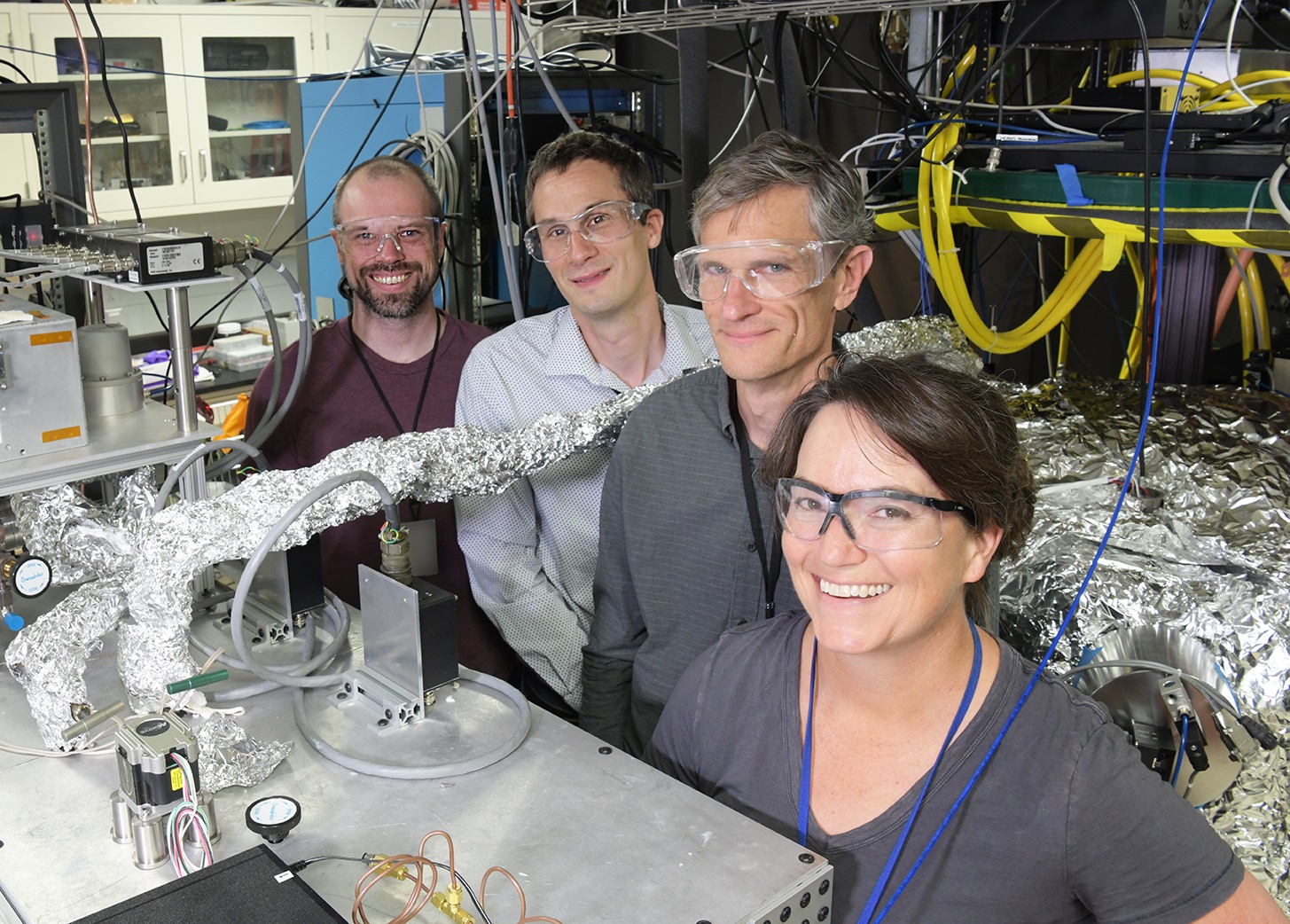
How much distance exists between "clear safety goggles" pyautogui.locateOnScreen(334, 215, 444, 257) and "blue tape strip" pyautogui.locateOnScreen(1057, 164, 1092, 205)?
119cm

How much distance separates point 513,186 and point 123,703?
5.21ft

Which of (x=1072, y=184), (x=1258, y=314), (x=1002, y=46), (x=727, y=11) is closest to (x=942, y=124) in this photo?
(x=1002, y=46)

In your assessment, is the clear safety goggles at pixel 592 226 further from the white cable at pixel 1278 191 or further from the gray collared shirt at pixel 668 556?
the white cable at pixel 1278 191

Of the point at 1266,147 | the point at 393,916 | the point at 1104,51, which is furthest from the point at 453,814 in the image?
the point at 1104,51

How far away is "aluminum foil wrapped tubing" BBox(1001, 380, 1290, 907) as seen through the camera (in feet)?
4.76

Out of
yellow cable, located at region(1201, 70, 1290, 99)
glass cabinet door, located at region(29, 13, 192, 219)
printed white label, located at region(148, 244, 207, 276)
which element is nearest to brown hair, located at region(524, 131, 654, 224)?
printed white label, located at region(148, 244, 207, 276)

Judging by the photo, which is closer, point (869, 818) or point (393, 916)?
Answer: point (393, 916)

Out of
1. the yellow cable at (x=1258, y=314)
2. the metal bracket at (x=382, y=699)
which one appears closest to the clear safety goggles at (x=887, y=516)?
the metal bracket at (x=382, y=699)

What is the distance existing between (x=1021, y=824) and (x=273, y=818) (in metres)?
0.70

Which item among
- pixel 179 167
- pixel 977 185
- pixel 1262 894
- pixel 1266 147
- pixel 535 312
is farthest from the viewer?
pixel 179 167

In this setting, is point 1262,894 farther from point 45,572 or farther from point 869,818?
point 45,572

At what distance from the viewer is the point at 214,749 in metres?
1.09

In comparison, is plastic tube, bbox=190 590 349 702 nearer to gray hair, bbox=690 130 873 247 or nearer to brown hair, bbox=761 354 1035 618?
brown hair, bbox=761 354 1035 618

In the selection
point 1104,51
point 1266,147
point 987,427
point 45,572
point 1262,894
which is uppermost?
point 1104,51
